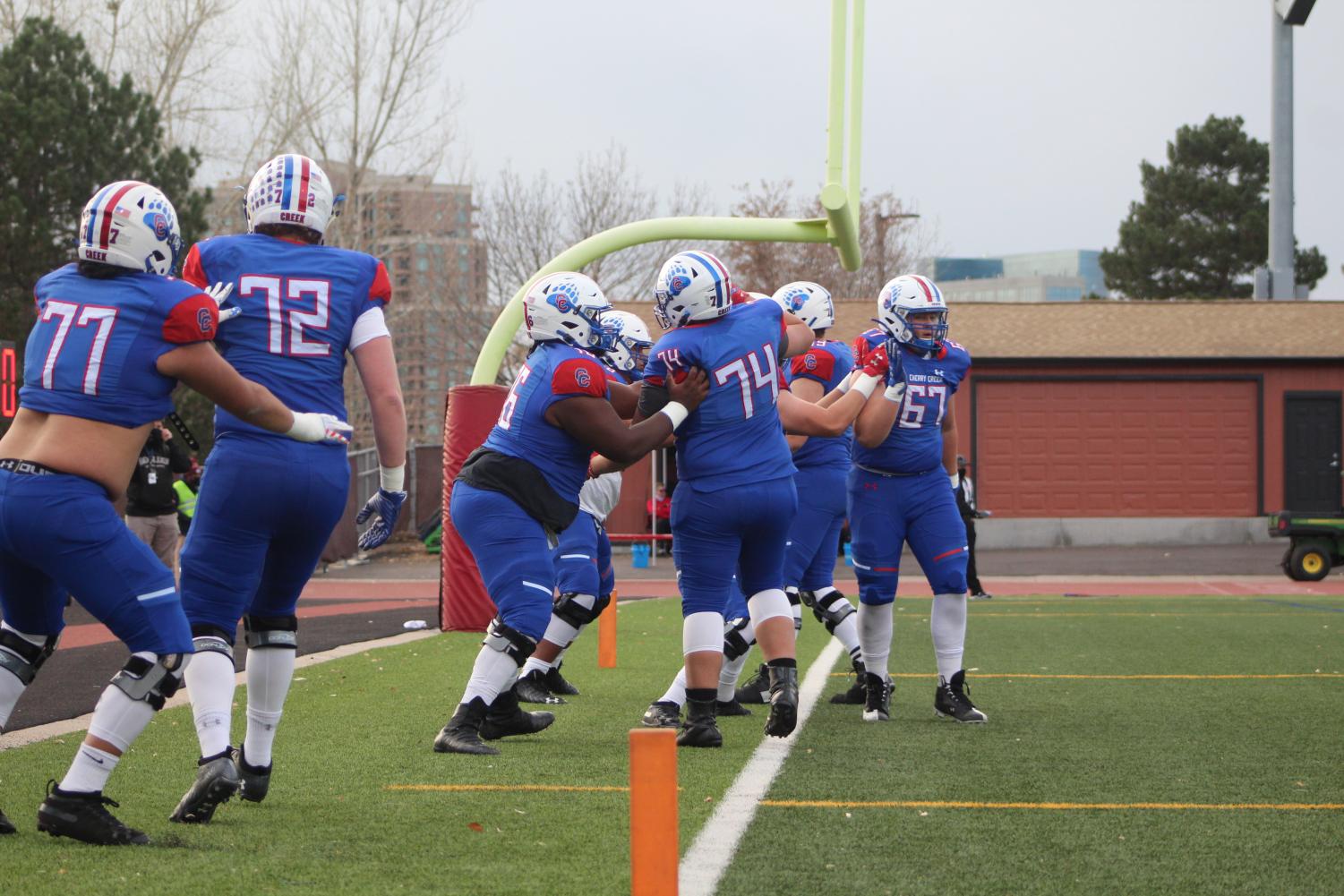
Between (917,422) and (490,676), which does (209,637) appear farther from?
(917,422)

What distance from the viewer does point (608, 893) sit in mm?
4020

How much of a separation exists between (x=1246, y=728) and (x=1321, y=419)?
A: 24.8 m

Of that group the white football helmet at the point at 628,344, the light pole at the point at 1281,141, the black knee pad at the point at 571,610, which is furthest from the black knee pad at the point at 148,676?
the light pole at the point at 1281,141

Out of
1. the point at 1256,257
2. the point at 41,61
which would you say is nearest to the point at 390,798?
the point at 41,61

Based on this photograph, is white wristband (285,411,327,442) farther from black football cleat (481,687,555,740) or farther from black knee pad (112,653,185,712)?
black football cleat (481,687,555,740)

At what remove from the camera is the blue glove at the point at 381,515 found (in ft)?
17.4

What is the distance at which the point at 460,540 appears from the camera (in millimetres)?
12945

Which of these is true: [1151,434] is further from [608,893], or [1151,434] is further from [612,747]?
[608,893]

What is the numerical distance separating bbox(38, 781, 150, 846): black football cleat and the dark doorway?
2828 cm

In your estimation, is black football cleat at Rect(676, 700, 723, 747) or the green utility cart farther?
the green utility cart

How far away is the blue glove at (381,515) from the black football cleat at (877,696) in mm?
2965

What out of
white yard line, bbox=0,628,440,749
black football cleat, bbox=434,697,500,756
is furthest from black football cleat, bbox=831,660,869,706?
white yard line, bbox=0,628,440,749

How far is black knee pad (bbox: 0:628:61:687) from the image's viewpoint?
4738mm

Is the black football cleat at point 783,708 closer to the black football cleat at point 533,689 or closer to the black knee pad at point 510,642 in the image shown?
the black knee pad at point 510,642
